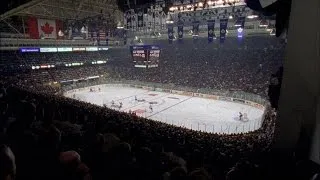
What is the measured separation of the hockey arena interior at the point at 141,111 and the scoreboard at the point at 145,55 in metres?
0.17

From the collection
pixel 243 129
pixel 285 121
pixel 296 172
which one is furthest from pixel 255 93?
pixel 296 172

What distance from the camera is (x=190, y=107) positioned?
33656 millimetres

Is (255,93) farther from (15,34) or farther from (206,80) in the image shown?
(15,34)

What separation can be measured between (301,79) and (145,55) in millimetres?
34665

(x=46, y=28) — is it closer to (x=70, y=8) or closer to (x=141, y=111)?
(x=70, y=8)

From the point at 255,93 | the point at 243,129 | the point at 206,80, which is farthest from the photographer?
the point at 206,80

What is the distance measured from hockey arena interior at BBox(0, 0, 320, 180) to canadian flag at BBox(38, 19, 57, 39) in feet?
0.50

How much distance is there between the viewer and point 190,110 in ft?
105

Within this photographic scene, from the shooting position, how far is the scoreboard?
133ft

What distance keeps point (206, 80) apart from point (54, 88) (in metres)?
27.1

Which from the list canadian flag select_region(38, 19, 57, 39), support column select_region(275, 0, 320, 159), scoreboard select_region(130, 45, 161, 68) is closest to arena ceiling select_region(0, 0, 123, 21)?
canadian flag select_region(38, 19, 57, 39)

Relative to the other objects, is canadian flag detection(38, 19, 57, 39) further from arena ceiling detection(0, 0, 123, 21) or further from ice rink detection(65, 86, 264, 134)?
ice rink detection(65, 86, 264, 134)

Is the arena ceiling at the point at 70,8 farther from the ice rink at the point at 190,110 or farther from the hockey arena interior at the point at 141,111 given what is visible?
the ice rink at the point at 190,110

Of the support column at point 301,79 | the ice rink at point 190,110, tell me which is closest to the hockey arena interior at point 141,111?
the ice rink at point 190,110
